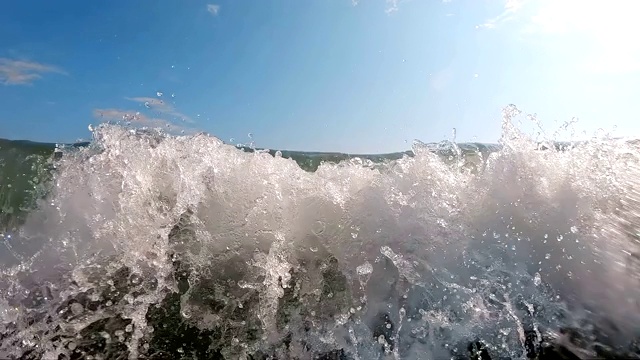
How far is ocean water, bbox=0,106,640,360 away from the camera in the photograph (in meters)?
2.67

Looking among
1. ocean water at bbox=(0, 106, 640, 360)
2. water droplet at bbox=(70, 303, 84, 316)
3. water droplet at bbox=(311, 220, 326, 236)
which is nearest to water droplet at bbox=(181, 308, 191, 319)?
ocean water at bbox=(0, 106, 640, 360)

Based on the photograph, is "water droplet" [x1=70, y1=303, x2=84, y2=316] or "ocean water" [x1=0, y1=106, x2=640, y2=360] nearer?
"ocean water" [x1=0, y1=106, x2=640, y2=360]

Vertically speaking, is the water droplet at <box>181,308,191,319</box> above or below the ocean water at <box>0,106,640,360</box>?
below

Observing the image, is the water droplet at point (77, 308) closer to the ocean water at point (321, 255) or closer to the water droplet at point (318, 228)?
the ocean water at point (321, 255)

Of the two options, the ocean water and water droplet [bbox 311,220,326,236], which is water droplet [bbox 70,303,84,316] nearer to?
the ocean water

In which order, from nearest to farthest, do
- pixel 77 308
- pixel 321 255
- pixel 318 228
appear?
pixel 77 308, pixel 321 255, pixel 318 228

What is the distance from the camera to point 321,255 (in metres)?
3.51

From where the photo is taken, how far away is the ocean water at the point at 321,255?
2672mm

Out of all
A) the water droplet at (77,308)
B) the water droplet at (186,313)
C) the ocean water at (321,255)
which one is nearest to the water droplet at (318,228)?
the ocean water at (321,255)

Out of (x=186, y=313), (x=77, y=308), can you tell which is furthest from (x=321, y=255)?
(x=77, y=308)

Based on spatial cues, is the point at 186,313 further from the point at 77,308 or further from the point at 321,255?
the point at 321,255

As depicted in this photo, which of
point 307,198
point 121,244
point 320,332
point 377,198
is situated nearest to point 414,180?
point 377,198

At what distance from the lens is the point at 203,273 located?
3.31 meters

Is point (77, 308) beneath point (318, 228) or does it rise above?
beneath
